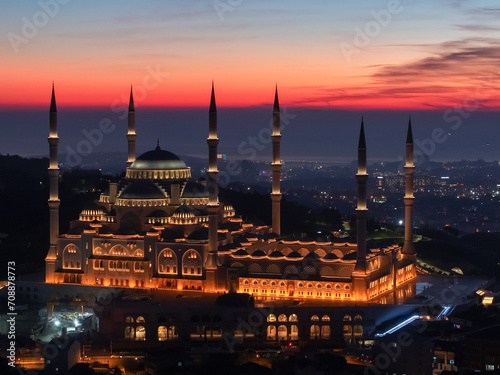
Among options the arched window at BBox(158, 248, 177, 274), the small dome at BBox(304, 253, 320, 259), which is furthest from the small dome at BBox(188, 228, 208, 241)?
the small dome at BBox(304, 253, 320, 259)

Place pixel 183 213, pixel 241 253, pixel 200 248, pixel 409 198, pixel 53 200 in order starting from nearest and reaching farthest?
pixel 241 253 < pixel 200 248 < pixel 183 213 < pixel 53 200 < pixel 409 198

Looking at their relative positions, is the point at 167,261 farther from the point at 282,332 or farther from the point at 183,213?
the point at 282,332

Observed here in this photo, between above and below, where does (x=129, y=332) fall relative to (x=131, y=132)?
below

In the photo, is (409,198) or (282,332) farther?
(409,198)

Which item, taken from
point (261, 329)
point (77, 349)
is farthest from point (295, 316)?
point (77, 349)

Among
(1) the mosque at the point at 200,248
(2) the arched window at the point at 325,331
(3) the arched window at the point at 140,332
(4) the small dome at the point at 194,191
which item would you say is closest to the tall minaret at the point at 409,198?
(1) the mosque at the point at 200,248

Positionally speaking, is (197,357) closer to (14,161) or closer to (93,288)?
(93,288)

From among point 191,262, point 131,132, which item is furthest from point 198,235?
point 131,132
